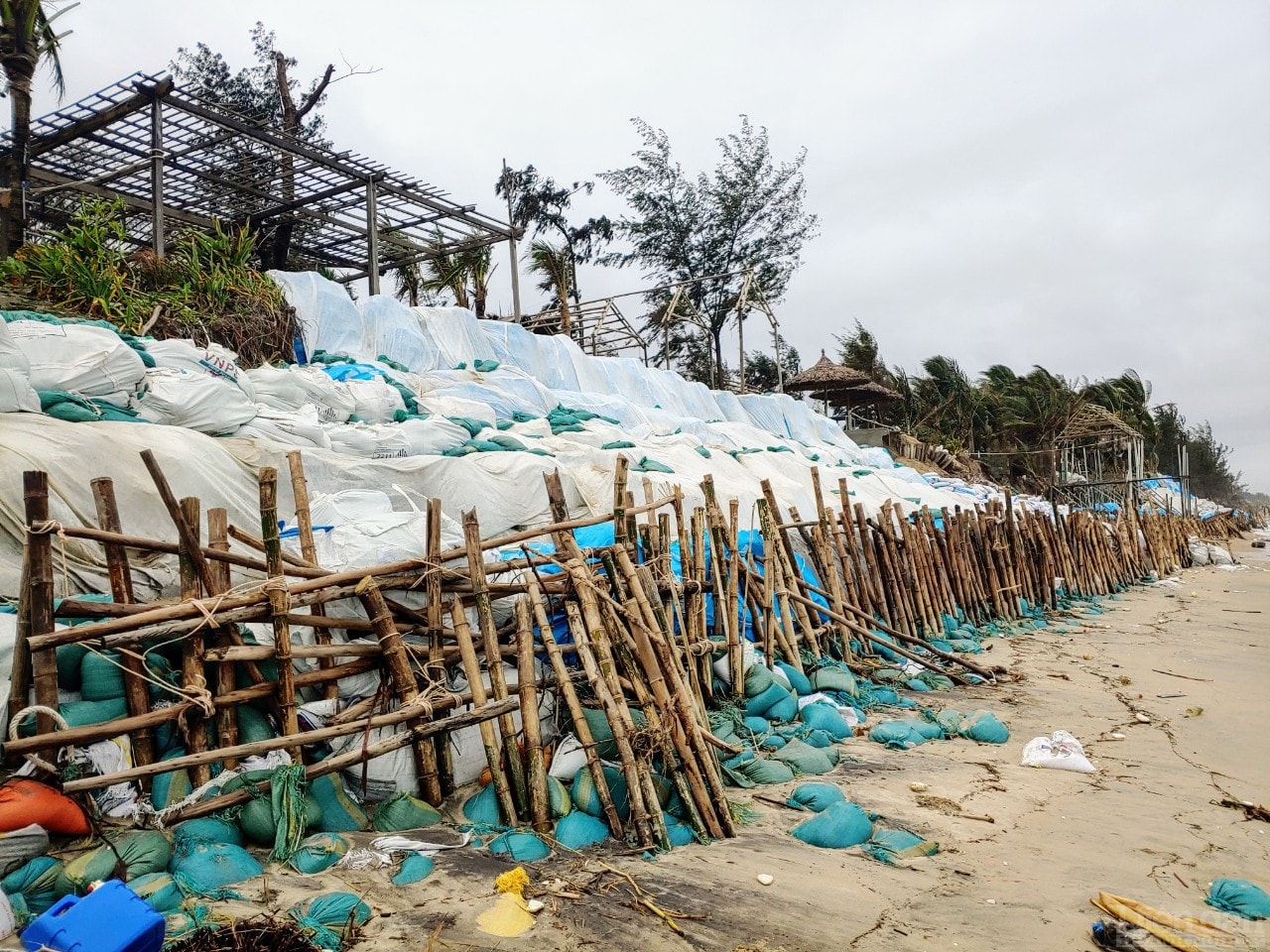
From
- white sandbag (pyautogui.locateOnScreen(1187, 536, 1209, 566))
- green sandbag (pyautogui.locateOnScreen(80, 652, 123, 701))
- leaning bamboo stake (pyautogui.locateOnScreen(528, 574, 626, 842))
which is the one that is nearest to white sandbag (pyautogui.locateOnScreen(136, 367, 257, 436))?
green sandbag (pyautogui.locateOnScreen(80, 652, 123, 701))

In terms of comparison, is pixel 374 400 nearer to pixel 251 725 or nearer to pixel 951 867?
pixel 251 725

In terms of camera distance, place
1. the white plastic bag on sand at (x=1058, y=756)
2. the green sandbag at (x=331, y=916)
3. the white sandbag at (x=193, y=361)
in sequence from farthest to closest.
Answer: the white sandbag at (x=193, y=361), the white plastic bag on sand at (x=1058, y=756), the green sandbag at (x=331, y=916)

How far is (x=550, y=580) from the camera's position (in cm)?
429

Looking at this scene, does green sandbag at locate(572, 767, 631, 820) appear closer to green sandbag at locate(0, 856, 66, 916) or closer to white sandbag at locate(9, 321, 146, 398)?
green sandbag at locate(0, 856, 66, 916)

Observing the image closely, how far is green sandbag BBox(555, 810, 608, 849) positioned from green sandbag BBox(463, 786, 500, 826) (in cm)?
28

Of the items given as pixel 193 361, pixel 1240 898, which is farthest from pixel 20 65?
pixel 1240 898

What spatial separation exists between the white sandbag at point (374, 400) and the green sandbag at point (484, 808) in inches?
197

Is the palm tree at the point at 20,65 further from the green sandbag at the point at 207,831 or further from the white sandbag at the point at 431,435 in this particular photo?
the green sandbag at the point at 207,831

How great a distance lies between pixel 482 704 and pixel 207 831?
1.10m

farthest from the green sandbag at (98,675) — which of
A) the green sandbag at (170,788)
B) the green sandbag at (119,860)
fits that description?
the green sandbag at (119,860)

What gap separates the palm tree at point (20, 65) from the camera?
1036 cm

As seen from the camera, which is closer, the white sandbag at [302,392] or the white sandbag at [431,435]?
the white sandbag at [431,435]

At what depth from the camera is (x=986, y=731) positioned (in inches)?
199

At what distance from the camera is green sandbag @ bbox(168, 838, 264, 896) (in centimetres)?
282
